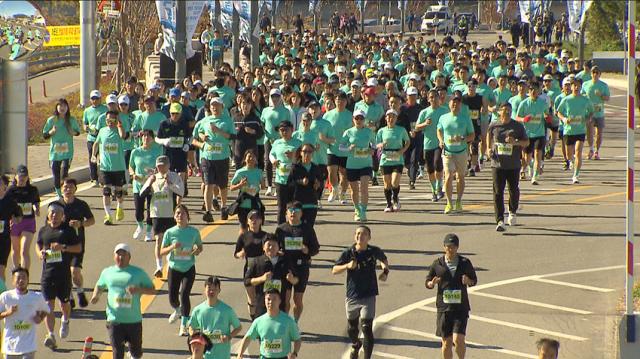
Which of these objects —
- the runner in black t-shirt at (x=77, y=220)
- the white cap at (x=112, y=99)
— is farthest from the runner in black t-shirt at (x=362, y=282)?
the white cap at (x=112, y=99)

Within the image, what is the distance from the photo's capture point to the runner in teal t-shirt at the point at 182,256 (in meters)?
15.2

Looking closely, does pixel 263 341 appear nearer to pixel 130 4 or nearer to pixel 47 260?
pixel 47 260

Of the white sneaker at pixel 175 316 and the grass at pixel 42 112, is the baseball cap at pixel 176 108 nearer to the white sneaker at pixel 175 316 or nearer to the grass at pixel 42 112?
the white sneaker at pixel 175 316

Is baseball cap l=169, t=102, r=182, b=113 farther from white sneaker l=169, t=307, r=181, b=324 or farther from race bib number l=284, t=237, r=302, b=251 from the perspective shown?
race bib number l=284, t=237, r=302, b=251

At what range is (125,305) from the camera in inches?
532

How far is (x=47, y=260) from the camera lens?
1534cm

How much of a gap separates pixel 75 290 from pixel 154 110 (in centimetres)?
621

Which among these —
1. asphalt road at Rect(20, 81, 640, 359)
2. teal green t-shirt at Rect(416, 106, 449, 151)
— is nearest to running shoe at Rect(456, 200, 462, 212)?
asphalt road at Rect(20, 81, 640, 359)

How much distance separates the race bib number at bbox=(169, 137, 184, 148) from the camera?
859 inches

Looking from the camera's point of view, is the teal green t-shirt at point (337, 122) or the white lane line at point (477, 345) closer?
the white lane line at point (477, 345)

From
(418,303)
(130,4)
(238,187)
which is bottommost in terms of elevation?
(418,303)

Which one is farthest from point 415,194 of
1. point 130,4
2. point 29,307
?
point 130,4

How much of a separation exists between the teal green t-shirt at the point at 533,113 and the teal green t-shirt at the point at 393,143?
372 centimetres

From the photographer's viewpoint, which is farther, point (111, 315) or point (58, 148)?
point (58, 148)
